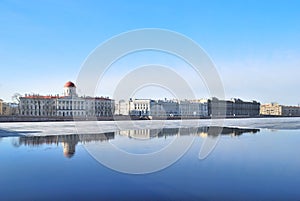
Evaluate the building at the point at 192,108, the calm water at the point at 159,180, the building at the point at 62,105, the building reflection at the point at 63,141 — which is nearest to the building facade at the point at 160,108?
the building at the point at 192,108

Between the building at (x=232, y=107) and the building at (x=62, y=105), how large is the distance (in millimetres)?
35843

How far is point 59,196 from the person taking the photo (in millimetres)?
5293

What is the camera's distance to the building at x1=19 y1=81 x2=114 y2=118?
67369 millimetres

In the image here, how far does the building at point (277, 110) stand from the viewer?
4446 inches

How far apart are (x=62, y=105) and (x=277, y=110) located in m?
83.7

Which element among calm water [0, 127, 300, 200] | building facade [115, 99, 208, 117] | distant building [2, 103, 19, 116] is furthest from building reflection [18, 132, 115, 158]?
building facade [115, 99, 208, 117]

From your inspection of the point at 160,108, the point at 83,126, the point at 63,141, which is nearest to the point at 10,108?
the point at 160,108

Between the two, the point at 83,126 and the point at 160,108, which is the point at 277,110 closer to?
the point at 160,108

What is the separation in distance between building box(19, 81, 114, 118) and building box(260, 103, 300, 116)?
70934 millimetres

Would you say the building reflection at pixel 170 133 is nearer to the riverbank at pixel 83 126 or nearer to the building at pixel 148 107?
the riverbank at pixel 83 126

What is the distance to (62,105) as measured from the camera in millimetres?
70625

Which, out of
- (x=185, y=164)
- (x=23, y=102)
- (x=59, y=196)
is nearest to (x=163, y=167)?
(x=185, y=164)

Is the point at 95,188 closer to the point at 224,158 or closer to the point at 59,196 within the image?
the point at 59,196

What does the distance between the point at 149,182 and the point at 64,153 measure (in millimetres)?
5215
